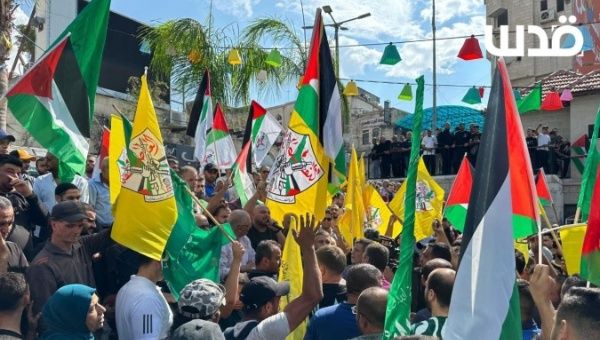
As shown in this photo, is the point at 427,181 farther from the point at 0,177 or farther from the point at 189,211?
the point at 0,177

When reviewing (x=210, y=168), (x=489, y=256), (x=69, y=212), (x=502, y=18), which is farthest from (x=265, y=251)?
(x=502, y=18)

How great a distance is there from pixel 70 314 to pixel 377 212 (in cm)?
620

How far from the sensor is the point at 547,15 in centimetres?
3381

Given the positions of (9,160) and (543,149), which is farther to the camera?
(543,149)

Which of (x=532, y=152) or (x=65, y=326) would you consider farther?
(x=532, y=152)

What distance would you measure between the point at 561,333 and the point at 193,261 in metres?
2.77

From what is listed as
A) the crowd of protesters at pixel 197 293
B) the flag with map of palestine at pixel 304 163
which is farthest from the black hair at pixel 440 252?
the flag with map of palestine at pixel 304 163

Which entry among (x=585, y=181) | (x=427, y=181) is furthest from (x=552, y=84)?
(x=585, y=181)

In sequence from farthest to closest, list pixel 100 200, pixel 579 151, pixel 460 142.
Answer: pixel 579 151, pixel 460 142, pixel 100 200

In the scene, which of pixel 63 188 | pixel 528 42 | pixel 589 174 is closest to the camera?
pixel 63 188

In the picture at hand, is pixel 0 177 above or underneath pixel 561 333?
above

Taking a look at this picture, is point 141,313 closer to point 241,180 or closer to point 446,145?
point 241,180

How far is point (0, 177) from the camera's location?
5207 millimetres

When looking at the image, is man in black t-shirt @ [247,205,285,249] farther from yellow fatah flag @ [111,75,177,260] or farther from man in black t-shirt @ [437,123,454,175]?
man in black t-shirt @ [437,123,454,175]
